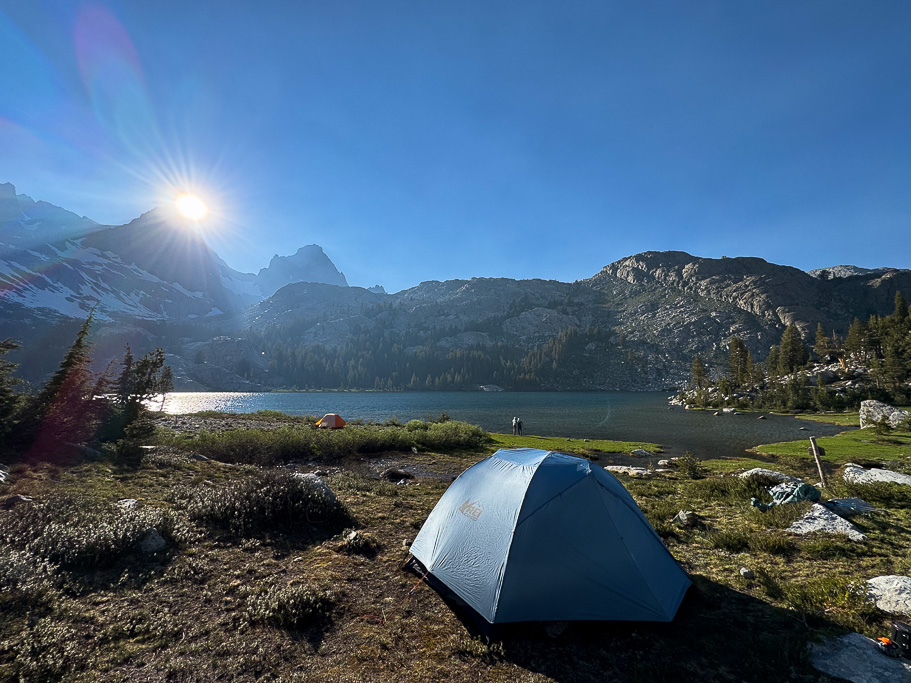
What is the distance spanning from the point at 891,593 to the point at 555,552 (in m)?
5.46

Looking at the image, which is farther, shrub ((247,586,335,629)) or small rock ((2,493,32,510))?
small rock ((2,493,32,510))

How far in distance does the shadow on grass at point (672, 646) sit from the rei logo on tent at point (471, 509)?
1407 millimetres

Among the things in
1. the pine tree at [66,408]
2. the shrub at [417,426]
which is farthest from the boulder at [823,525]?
the shrub at [417,426]

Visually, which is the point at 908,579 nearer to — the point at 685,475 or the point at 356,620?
the point at 356,620

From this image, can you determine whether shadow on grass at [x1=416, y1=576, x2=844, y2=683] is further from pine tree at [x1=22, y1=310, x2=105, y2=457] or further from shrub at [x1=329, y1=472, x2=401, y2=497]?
pine tree at [x1=22, y1=310, x2=105, y2=457]

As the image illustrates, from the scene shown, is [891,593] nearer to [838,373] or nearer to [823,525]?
[823,525]

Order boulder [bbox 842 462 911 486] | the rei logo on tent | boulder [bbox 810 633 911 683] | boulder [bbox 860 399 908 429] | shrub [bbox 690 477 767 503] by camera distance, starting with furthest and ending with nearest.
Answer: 1. boulder [bbox 860 399 908 429]
2. shrub [bbox 690 477 767 503]
3. boulder [bbox 842 462 911 486]
4. the rei logo on tent
5. boulder [bbox 810 633 911 683]

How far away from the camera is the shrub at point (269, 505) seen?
8938 mm

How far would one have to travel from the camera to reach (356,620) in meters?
5.75

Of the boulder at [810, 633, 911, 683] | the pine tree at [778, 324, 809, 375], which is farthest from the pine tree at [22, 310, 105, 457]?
the pine tree at [778, 324, 809, 375]

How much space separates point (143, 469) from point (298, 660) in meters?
13.2

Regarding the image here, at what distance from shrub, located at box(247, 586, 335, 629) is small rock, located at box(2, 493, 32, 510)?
6.78 meters

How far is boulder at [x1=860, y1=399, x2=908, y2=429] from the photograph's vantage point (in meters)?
34.0

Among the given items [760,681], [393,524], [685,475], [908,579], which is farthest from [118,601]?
[685,475]
